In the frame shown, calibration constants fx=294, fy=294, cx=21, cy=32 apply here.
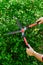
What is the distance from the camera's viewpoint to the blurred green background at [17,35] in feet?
17.0

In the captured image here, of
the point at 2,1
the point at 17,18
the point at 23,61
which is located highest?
the point at 2,1

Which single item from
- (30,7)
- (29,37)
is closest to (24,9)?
(30,7)

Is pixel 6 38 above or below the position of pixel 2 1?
below

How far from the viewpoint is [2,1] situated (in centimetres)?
537

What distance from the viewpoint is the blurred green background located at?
17.0 feet

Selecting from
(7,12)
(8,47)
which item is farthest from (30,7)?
(8,47)

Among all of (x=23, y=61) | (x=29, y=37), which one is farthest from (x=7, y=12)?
(x=23, y=61)

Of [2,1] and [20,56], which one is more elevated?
[2,1]

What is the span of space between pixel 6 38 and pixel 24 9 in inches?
26.0

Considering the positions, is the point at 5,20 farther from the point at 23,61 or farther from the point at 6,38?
the point at 23,61

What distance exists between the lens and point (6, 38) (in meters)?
5.21

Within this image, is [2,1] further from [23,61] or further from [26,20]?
[23,61]

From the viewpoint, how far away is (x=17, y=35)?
5227 mm

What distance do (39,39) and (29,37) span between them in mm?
216
